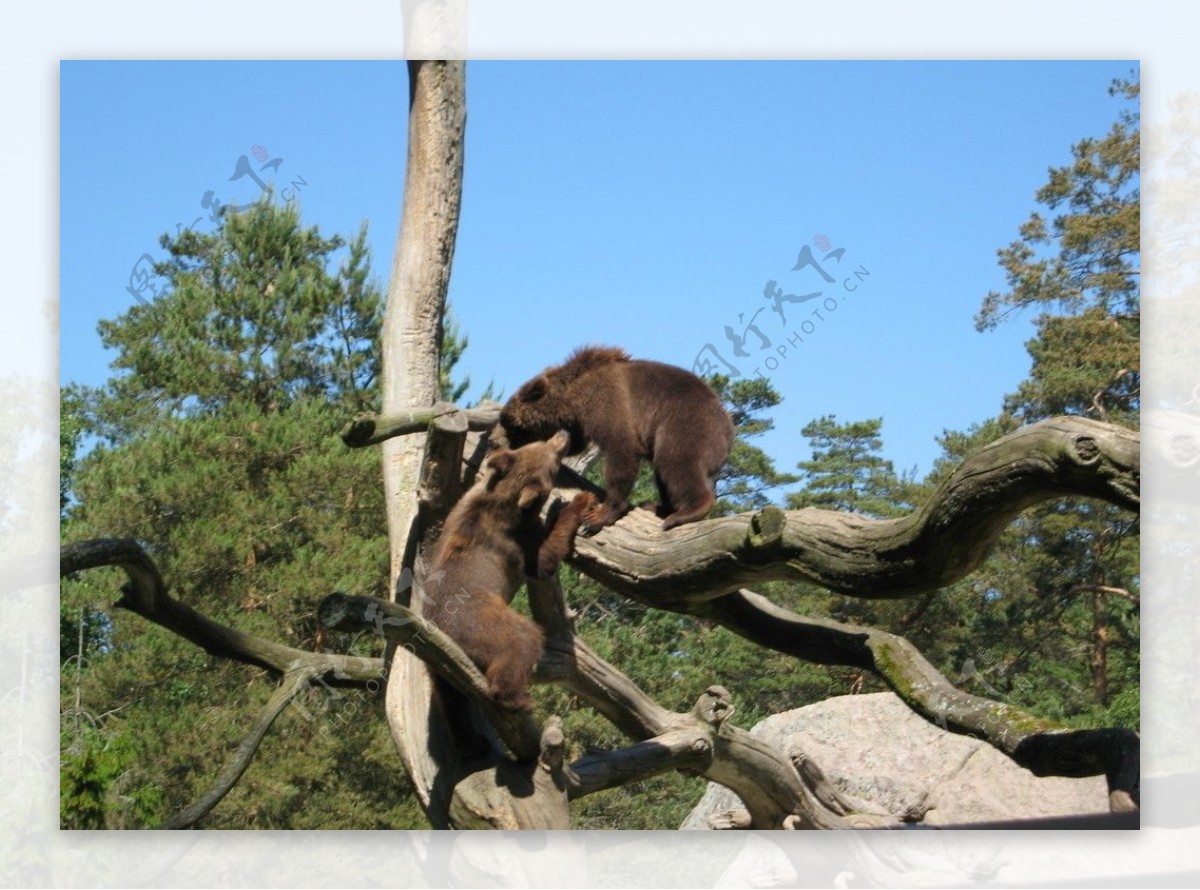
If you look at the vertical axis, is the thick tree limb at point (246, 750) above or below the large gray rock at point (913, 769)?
above

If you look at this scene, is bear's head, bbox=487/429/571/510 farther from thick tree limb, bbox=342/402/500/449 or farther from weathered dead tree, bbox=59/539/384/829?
weathered dead tree, bbox=59/539/384/829

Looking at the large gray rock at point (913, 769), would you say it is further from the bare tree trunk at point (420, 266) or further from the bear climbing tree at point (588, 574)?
the bare tree trunk at point (420, 266)

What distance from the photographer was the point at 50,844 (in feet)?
17.4

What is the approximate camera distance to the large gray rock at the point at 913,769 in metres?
6.46

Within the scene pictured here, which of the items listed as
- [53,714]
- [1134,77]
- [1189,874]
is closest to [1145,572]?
[1189,874]

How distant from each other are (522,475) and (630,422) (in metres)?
0.60


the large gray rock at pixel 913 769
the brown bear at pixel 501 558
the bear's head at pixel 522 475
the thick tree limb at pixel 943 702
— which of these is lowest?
the large gray rock at pixel 913 769

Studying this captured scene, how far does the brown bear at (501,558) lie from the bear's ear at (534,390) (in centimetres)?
24

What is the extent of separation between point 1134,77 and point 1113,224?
2.43 m

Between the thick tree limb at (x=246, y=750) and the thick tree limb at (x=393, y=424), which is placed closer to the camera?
the thick tree limb at (x=246, y=750)

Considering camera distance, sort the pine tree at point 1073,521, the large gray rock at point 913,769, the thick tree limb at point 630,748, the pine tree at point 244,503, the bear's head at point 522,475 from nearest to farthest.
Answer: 1. the thick tree limb at point 630,748
2. the bear's head at point 522,475
3. the large gray rock at point 913,769
4. the pine tree at point 1073,521
5. the pine tree at point 244,503

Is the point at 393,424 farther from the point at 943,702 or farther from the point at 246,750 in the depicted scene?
the point at 943,702

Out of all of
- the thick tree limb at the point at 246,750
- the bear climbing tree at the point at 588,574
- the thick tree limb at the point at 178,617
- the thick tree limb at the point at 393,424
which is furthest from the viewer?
the thick tree limb at the point at 393,424

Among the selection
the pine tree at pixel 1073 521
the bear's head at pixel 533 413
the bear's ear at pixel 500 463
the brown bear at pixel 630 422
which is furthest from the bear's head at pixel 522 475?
the pine tree at pixel 1073 521
